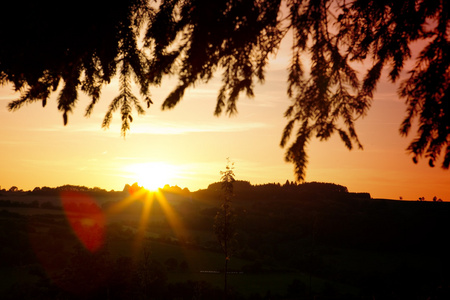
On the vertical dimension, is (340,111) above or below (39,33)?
below

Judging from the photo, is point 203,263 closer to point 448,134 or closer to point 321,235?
point 321,235

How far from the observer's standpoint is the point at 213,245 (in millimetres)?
86625

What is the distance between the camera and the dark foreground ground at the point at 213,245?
41.6 metres

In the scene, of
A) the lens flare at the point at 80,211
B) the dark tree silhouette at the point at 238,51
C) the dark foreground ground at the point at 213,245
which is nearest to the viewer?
the dark tree silhouette at the point at 238,51

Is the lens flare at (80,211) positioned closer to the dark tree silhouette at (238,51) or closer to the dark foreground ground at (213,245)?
the dark foreground ground at (213,245)

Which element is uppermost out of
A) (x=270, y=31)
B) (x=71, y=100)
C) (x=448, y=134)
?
(x=270, y=31)

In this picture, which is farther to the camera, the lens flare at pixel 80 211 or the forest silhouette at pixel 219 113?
the lens flare at pixel 80 211

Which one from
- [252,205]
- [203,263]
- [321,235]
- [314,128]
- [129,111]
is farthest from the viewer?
[252,205]

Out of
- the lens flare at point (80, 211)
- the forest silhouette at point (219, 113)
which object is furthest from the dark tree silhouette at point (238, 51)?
the lens flare at point (80, 211)

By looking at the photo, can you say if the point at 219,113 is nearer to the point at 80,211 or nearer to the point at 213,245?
the point at 213,245

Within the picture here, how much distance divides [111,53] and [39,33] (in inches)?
46.4

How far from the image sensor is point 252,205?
393ft

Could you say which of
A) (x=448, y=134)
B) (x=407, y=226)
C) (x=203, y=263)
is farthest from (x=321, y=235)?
(x=448, y=134)

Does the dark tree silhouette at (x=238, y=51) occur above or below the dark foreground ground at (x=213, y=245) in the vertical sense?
above
